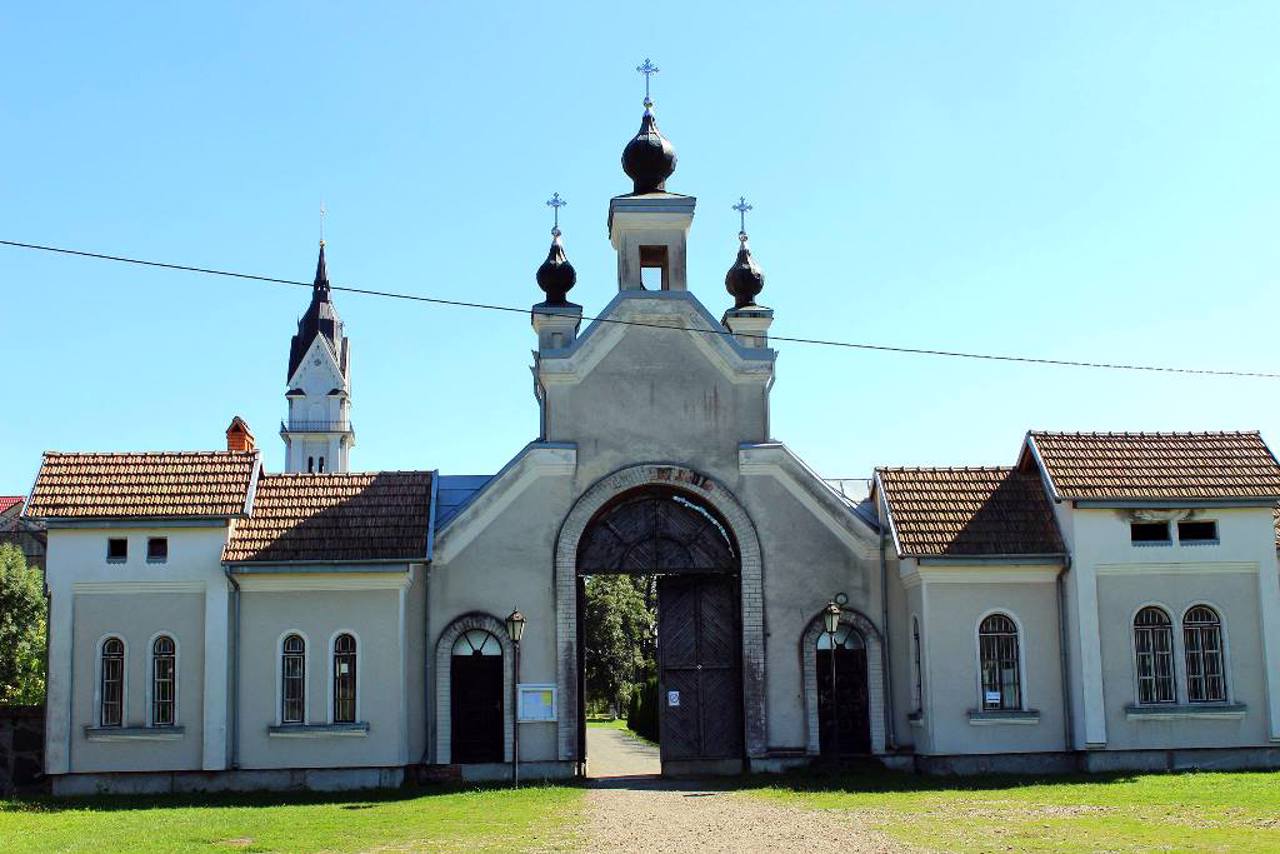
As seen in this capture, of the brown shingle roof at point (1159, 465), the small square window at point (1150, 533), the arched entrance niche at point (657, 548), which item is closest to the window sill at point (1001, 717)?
the small square window at point (1150, 533)

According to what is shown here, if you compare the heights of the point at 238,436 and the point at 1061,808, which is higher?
the point at 238,436

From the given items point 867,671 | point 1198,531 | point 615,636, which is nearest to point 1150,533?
point 1198,531

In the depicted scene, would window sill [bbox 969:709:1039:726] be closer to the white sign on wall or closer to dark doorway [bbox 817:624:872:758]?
dark doorway [bbox 817:624:872:758]

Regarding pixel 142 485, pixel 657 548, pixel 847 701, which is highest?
pixel 142 485

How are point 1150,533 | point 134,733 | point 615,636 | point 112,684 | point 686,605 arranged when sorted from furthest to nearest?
point 615,636
point 686,605
point 1150,533
point 112,684
point 134,733

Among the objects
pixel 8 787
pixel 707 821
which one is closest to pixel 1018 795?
pixel 707 821

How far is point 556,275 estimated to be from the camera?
3238 cm

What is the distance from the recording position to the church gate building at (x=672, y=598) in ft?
85.7

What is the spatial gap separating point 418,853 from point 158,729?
10.6m

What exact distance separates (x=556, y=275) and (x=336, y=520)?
8.28 metres

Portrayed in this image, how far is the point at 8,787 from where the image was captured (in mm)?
26172

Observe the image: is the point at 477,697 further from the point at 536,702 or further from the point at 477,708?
the point at 536,702

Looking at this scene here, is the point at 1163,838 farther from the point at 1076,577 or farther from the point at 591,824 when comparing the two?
the point at 1076,577

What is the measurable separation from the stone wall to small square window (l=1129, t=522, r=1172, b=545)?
2015cm
